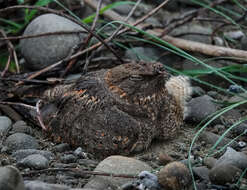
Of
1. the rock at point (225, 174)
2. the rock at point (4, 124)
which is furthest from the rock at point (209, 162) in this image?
the rock at point (4, 124)

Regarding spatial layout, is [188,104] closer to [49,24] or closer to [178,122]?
[178,122]

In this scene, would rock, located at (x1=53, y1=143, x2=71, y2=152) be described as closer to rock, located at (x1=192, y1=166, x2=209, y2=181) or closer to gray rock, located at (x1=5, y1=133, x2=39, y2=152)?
gray rock, located at (x1=5, y1=133, x2=39, y2=152)

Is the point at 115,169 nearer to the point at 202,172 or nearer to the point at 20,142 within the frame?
the point at 202,172

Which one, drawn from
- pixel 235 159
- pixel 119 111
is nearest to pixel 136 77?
pixel 119 111

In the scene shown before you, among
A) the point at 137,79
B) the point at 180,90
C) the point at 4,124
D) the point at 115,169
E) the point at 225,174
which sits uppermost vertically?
the point at 137,79

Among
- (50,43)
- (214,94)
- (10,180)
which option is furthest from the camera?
(50,43)

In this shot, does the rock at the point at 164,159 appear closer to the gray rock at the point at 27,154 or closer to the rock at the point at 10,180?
the gray rock at the point at 27,154
